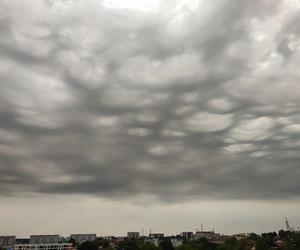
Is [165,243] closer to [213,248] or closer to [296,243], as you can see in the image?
[213,248]

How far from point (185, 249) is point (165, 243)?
42737mm

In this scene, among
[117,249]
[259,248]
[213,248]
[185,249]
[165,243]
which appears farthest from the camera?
[117,249]

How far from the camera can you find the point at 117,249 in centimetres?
18888

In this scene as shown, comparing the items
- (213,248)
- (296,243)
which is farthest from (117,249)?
(296,243)

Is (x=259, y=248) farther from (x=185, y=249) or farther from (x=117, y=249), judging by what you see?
(x=117, y=249)

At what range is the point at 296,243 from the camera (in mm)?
153875

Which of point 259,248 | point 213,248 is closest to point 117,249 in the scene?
point 213,248

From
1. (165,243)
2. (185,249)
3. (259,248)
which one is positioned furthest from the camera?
(165,243)

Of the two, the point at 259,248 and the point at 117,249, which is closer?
the point at 259,248

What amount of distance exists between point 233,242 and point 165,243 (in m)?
40.0

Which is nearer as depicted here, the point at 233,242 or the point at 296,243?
the point at 296,243

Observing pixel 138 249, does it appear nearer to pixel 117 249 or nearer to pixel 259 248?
pixel 117 249

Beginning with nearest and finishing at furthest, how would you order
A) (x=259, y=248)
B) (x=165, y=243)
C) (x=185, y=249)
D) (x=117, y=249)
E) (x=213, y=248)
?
(x=185, y=249), (x=259, y=248), (x=213, y=248), (x=165, y=243), (x=117, y=249)

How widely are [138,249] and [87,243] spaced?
173 ft
